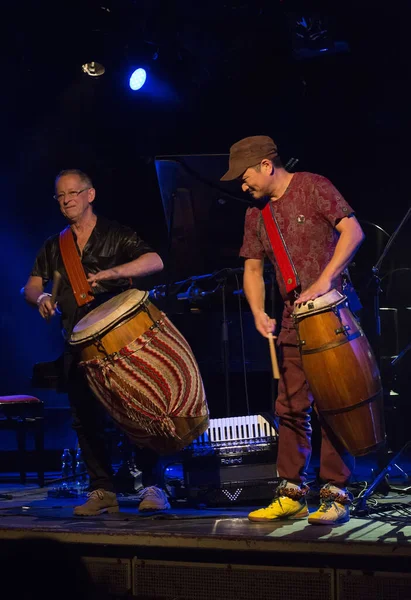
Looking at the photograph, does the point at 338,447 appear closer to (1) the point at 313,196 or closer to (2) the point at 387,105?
(1) the point at 313,196

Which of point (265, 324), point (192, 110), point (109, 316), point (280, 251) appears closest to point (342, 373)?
point (265, 324)

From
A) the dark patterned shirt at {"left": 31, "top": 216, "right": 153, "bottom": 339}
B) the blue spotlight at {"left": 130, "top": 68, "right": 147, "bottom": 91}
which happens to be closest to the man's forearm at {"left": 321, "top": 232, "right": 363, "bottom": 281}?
the dark patterned shirt at {"left": 31, "top": 216, "right": 153, "bottom": 339}

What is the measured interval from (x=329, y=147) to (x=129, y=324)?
14.6 ft

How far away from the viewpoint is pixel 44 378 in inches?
208

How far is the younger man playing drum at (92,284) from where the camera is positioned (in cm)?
424

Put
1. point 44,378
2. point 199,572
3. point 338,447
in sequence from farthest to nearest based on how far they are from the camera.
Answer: point 44,378 < point 338,447 < point 199,572

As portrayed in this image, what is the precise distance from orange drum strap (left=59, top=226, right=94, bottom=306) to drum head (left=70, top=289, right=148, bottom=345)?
33cm

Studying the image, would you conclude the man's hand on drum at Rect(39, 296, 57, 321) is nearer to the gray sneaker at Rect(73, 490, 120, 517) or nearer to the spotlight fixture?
the gray sneaker at Rect(73, 490, 120, 517)

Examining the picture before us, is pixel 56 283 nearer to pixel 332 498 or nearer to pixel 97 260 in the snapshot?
pixel 97 260

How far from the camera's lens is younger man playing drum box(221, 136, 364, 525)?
3615 millimetres

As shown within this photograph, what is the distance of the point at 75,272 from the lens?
427 centimetres

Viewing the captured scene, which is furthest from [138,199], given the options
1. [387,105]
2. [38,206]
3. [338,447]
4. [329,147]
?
[338,447]

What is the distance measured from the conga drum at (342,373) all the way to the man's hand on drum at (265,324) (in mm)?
169

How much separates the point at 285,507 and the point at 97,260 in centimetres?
174
